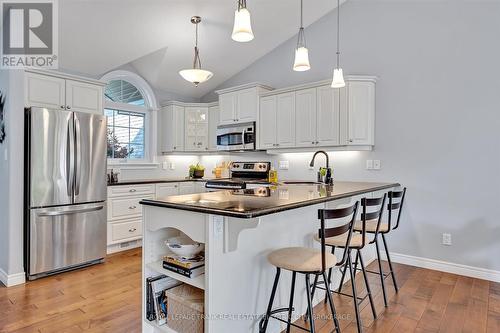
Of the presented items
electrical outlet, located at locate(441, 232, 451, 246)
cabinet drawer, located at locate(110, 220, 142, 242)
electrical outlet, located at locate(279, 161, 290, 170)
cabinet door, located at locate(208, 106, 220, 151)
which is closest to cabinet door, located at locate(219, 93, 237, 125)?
cabinet door, located at locate(208, 106, 220, 151)

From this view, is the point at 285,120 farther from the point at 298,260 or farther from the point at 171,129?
the point at 298,260

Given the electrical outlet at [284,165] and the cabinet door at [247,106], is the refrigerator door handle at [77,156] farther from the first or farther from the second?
the electrical outlet at [284,165]

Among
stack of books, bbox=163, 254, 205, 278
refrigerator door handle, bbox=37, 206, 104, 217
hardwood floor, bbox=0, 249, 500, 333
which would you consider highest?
refrigerator door handle, bbox=37, 206, 104, 217

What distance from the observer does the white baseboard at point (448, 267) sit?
3.23 meters

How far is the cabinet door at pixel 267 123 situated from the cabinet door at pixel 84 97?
213 centimetres

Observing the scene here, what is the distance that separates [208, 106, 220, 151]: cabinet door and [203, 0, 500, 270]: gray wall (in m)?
2.12

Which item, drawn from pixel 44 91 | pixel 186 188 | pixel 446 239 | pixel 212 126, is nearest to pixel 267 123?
pixel 212 126

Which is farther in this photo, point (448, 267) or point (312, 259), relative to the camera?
point (448, 267)

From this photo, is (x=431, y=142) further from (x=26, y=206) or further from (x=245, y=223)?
(x=26, y=206)

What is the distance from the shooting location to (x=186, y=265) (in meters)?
1.80

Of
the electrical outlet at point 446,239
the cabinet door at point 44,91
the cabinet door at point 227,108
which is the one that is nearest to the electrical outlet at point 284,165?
the cabinet door at point 227,108

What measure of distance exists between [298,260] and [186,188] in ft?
11.1

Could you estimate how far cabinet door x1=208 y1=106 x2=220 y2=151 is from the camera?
5.35 meters

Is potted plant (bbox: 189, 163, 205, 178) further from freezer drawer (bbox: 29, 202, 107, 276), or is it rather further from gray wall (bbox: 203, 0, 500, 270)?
gray wall (bbox: 203, 0, 500, 270)
